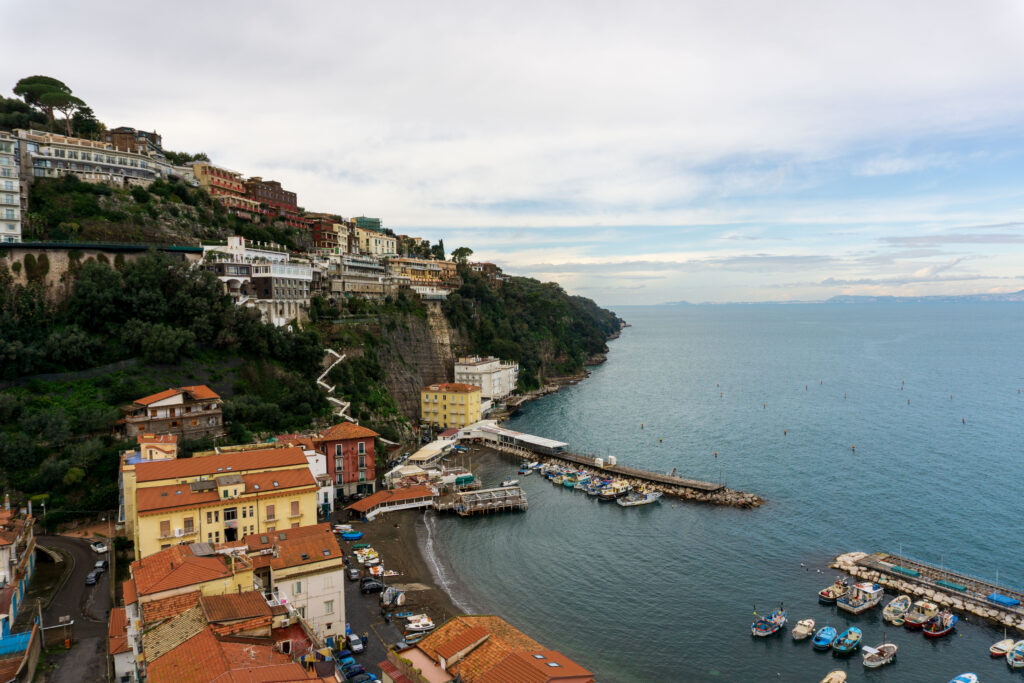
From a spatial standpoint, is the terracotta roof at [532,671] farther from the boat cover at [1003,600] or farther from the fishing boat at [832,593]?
the boat cover at [1003,600]

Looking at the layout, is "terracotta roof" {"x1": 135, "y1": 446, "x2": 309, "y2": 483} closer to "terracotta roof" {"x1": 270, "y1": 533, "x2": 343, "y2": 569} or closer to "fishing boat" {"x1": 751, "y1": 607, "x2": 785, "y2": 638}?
"terracotta roof" {"x1": 270, "y1": 533, "x2": 343, "y2": 569}

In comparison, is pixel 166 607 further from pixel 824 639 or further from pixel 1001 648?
pixel 1001 648

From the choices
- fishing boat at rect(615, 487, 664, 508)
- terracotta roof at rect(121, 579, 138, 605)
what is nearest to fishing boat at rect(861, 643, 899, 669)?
fishing boat at rect(615, 487, 664, 508)

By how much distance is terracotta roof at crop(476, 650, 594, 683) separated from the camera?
1841 centimetres

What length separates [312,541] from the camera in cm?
2708

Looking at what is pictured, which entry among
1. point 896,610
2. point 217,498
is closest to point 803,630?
point 896,610

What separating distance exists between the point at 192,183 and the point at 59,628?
68475mm

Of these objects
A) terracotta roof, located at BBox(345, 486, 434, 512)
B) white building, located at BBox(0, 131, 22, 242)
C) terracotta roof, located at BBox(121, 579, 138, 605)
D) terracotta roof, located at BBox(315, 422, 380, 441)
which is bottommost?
terracotta roof, located at BBox(345, 486, 434, 512)

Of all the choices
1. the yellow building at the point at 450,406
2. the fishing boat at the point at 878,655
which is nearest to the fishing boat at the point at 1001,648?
the fishing boat at the point at 878,655

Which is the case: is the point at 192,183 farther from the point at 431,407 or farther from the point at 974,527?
the point at 974,527

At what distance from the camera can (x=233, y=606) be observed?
21.0 m

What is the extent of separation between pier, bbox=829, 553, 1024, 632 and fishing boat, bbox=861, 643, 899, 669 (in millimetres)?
6319

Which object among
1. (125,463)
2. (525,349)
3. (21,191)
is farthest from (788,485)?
(21,191)

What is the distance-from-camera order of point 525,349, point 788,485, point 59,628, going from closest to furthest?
point 59,628 → point 788,485 → point 525,349
